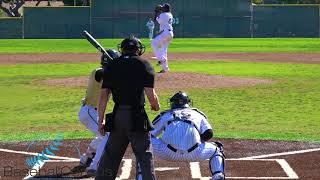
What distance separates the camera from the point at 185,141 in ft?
23.8

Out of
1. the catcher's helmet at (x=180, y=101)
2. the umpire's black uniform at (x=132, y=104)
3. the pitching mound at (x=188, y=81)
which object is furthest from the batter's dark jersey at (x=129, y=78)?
the pitching mound at (x=188, y=81)

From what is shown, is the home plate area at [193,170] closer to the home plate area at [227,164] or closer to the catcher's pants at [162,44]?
the home plate area at [227,164]

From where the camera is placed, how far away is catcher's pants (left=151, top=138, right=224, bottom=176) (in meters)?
7.19

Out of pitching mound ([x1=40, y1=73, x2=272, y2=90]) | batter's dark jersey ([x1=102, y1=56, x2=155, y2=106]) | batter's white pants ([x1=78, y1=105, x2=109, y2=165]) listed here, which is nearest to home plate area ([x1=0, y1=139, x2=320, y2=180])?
batter's white pants ([x1=78, y1=105, x2=109, y2=165])

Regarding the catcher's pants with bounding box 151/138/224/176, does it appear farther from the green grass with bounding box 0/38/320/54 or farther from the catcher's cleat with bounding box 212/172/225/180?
the green grass with bounding box 0/38/320/54

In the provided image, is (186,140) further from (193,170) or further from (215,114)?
(215,114)

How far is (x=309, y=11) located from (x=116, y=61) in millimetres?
62773

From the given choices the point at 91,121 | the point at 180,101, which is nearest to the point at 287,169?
the point at 180,101

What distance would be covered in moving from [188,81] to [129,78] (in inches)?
538

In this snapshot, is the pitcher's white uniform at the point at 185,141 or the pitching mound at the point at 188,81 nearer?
the pitcher's white uniform at the point at 185,141

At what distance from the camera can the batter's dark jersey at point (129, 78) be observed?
664 centimetres

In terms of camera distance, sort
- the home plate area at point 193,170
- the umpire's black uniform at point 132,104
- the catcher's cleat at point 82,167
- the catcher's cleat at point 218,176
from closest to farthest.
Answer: the umpire's black uniform at point 132,104 < the catcher's cleat at point 218,176 < the home plate area at point 193,170 < the catcher's cleat at point 82,167

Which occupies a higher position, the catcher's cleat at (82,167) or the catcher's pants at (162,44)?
the catcher's pants at (162,44)

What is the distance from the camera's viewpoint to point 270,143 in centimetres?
1078
